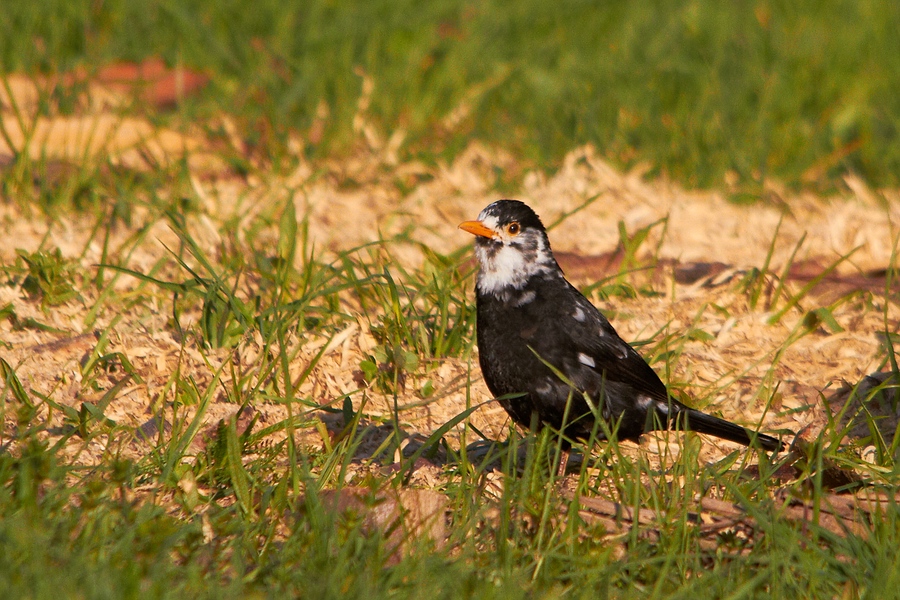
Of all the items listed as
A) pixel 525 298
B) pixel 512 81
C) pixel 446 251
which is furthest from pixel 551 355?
pixel 512 81

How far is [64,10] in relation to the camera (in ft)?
24.4

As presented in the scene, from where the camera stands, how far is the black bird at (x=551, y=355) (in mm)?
4047

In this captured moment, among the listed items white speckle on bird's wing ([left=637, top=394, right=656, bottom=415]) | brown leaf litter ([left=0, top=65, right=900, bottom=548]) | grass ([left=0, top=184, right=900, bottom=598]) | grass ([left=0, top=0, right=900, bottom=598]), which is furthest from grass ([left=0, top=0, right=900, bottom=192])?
white speckle on bird's wing ([left=637, top=394, right=656, bottom=415])


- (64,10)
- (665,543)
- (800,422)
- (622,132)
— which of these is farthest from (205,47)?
(665,543)

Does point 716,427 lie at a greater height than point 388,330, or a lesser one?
lesser

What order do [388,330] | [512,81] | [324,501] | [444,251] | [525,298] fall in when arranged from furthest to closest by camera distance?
[512,81], [444,251], [388,330], [525,298], [324,501]

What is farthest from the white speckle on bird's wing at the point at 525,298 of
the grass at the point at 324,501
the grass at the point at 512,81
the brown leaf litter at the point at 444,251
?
the grass at the point at 512,81

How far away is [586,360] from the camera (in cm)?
416

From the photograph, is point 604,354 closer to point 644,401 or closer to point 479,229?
point 644,401

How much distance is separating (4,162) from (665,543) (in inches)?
A: 173

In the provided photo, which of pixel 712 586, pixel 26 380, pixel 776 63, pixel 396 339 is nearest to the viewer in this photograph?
pixel 712 586

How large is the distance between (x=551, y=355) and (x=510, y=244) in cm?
55

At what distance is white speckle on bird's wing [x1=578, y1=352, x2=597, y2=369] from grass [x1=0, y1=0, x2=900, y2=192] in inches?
116

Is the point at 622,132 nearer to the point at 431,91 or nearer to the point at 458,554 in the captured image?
the point at 431,91
